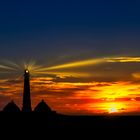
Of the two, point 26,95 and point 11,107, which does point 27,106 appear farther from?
point 11,107

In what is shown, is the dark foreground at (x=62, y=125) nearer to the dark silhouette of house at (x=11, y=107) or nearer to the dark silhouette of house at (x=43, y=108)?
the dark silhouette of house at (x=43, y=108)

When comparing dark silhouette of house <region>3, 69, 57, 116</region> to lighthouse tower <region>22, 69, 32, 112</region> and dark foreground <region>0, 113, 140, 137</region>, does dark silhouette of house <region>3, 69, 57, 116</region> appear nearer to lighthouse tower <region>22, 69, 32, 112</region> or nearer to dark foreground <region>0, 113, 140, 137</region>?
lighthouse tower <region>22, 69, 32, 112</region>

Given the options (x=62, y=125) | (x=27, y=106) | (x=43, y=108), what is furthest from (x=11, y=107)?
(x=62, y=125)

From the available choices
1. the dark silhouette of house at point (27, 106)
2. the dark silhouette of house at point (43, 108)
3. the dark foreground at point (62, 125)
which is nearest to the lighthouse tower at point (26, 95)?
the dark silhouette of house at point (27, 106)

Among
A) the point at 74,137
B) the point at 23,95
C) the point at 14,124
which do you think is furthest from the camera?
the point at 23,95

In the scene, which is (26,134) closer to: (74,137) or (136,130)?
(74,137)

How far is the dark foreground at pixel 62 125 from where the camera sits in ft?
185

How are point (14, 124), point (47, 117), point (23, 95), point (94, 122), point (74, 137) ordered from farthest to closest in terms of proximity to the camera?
point (23, 95), point (47, 117), point (94, 122), point (14, 124), point (74, 137)

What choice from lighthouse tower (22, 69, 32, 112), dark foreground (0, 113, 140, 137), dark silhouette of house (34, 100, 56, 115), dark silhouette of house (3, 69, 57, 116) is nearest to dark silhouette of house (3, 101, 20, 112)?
dark silhouette of house (3, 69, 57, 116)

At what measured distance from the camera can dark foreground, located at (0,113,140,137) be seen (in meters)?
56.5

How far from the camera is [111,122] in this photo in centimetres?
6400

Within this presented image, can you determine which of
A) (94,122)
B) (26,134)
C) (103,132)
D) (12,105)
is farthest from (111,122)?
(12,105)

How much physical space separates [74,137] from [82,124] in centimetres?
646

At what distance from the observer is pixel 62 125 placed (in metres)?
60.2
